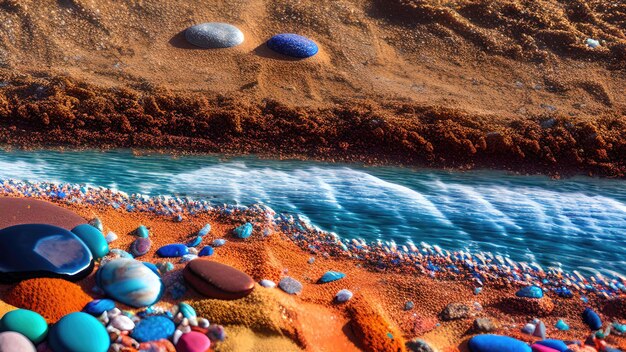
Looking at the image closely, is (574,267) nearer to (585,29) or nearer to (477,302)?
(477,302)

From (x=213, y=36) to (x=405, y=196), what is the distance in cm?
293

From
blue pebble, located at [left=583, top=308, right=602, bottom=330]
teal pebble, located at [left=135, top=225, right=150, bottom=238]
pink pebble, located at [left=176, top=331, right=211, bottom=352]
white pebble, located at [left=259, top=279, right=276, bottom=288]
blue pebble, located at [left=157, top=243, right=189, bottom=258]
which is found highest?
teal pebble, located at [left=135, top=225, right=150, bottom=238]

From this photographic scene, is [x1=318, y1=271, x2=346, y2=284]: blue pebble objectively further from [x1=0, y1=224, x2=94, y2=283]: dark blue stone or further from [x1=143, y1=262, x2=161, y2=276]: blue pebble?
[x1=0, y1=224, x2=94, y2=283]: dark blue stone

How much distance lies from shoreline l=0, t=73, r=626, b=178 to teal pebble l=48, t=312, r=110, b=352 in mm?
2244

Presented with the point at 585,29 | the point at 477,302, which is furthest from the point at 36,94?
the point at 585,29

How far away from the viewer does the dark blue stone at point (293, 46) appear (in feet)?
20.8

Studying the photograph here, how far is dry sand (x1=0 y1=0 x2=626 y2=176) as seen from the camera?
522cm

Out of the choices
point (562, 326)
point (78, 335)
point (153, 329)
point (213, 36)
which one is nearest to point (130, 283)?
point (153, 329)

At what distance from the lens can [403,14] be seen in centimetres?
715

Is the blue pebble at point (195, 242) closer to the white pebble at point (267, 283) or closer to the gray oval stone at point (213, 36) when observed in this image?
the white pebble at point (267, 283)

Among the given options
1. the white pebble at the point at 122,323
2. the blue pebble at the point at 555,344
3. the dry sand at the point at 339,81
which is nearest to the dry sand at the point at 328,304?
the blue pebble at the point at 555,344

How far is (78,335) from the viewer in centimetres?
301

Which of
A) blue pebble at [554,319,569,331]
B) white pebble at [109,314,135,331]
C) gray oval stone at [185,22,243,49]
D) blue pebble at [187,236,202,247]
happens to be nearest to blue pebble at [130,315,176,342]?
white pebble at [109,314,135,331]

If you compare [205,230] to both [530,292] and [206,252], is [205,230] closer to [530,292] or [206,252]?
[206,252]
